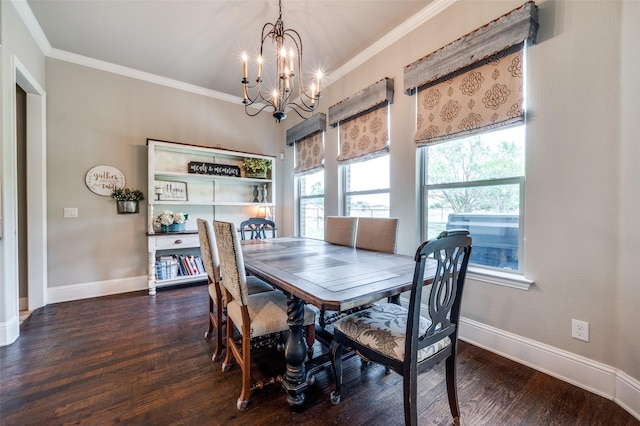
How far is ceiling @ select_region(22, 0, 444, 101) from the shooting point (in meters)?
2.40

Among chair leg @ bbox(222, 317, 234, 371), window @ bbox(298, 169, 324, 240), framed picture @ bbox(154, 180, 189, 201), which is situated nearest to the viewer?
chair leg @ bbox(222, 317, 234, 371)

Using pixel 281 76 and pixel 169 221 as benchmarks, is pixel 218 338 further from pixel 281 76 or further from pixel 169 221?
pixel 169 221

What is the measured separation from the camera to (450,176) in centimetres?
241

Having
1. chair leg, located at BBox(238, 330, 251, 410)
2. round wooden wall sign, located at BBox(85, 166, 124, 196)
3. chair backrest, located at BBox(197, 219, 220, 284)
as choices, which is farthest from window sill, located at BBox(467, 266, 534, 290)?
round wooden wall sign, located at BBox(85, 166, 124, 196)

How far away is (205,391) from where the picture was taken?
160cm

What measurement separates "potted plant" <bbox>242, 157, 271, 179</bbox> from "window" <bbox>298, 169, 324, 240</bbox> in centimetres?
66

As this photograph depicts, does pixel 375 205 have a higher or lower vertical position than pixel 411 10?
lower

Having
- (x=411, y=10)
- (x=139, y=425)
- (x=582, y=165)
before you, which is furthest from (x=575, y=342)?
(x=411, y=10)

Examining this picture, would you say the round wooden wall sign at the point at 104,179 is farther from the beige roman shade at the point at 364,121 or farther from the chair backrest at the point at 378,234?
the chair backrest at the point at 378,234

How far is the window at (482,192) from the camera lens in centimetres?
200

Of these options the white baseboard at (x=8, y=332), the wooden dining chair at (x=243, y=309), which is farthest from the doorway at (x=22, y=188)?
the wooden dining chair at (x=243, y=309)

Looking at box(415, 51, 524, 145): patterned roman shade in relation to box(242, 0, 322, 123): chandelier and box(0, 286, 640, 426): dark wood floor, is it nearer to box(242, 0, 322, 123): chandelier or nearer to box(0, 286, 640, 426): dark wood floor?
box(242, 0, 322, 123): chandelier

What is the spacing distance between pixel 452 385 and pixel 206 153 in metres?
4.00

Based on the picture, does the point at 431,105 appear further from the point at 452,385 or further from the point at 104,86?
the point at 104,86
